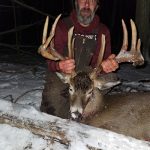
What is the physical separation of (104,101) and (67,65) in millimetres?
642

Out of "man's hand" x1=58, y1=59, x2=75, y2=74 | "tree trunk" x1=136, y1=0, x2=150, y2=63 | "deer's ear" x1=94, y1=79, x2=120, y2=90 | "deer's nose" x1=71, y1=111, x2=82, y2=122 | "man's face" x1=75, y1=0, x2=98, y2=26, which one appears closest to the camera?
"deer's nose" x1=71, y1=111, x2=82, y2=122

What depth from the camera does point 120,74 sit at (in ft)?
28.9

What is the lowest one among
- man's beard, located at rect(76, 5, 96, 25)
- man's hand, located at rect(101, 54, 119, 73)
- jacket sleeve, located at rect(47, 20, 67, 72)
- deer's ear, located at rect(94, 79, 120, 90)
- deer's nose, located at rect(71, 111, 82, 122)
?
deer's nose, located at rect(71, 111, 82, 122)

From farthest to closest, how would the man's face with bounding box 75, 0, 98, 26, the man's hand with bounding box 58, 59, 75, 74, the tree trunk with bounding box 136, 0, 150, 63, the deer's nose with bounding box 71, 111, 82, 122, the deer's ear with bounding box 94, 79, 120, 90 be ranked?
the tree trunk with bounding box 136, 0, 150, 63 < the man's face with bounding box 75, 0, 98, 26 < the deer's ear with bounding box 94, 79, 120, 90 < the man's hand with bounding box 58, 59, 75, 74 < the deer's nose with bounding box 71, 111, 82, 122

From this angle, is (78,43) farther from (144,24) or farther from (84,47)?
(144,24)

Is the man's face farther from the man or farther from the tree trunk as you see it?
the tree trunk

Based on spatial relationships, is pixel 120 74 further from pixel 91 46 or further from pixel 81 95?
pixel 81 95

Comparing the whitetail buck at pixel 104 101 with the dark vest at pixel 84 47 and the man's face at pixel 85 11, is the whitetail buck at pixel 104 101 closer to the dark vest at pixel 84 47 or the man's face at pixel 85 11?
the dark vest at pixel 84 47

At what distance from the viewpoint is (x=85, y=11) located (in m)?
5.35

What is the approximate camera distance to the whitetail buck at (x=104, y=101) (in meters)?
4.55

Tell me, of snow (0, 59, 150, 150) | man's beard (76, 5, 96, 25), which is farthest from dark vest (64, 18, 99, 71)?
snow (0, 59, 150, 150)

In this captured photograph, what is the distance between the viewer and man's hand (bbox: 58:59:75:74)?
4.71 m

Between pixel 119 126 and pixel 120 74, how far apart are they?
4.26 metres

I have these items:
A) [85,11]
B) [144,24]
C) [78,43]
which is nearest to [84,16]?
[85,11]
